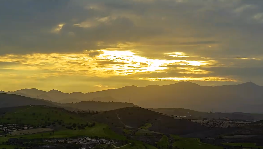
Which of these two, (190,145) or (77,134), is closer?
(77,134)

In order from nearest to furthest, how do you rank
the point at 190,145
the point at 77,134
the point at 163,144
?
the point at 163,144
the point at 77,134
the point at 190,145

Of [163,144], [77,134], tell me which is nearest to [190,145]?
[163,144]

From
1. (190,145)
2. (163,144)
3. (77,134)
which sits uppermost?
(77,134)

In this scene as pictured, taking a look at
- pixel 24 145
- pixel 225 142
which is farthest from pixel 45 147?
pixel 225 142

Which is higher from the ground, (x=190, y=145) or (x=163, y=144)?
(x=163, y=144)

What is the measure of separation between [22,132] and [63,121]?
4628 cm

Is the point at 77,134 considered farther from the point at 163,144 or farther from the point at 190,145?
the point at 190,145

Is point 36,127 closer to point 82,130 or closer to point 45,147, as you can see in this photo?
point 82,130

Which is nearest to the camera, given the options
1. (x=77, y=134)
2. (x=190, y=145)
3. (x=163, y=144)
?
(x=163, y=144)

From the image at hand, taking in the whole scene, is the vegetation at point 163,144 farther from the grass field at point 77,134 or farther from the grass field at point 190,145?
the grass field at point 77,134

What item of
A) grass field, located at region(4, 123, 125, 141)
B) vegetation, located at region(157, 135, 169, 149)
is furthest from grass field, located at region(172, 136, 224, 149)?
grass field, located at region(4, 123, 125, 141)

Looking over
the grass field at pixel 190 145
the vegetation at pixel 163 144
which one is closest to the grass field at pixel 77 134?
the vegetation at pixel 163 144

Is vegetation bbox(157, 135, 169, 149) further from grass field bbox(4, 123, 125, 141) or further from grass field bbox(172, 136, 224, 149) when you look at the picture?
grass field bbox(4, 123, 125, 141)

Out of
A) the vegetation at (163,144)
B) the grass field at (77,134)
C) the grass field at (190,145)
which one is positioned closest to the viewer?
the grass field at (77,134)
